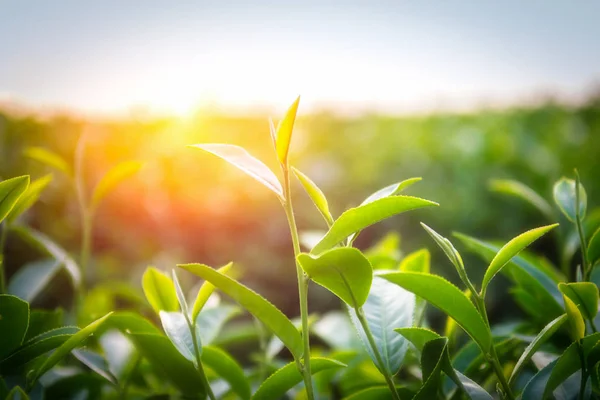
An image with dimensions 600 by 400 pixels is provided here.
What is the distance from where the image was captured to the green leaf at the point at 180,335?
0.56 meters

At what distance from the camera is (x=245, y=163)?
0.56 meters

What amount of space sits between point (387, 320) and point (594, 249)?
0.28 meters

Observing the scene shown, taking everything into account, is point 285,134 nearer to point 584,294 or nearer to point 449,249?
point 449,249

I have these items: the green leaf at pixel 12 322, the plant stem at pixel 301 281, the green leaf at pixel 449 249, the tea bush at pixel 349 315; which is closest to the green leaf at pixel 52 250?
the tea bush at pixel 349 315

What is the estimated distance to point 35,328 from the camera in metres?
0.73

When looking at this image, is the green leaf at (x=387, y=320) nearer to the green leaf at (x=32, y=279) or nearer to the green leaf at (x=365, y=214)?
the green leaf at (x=365, y=214)

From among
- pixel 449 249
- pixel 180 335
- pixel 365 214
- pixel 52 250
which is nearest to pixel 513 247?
pixel 449 249

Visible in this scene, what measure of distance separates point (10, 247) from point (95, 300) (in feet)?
2.54

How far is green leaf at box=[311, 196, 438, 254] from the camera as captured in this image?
484 millimetres

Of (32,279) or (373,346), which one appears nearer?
(373,346)

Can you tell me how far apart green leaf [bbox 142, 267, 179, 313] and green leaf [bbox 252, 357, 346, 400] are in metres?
0.18

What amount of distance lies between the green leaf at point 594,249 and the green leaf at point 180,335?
501 mm

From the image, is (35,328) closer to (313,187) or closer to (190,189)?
(313,187)

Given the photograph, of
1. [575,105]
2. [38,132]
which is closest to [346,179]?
[38,132]
